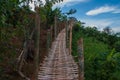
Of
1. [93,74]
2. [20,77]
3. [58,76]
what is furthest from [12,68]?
[93,74]

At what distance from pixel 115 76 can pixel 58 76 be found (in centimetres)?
477

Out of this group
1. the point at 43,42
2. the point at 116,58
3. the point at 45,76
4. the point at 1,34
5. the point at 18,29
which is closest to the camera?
the point at 1,34

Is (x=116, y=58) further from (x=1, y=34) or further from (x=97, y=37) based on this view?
(x=97, y=37)

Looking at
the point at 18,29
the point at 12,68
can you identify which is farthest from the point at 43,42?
the point at 18,29

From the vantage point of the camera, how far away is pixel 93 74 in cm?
1180

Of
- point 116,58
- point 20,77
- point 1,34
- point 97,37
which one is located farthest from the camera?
point 97,37

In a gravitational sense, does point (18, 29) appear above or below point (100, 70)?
above

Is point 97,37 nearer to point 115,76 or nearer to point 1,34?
point 115,76

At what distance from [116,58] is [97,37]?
38.7ft

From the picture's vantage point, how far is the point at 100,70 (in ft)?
38.2

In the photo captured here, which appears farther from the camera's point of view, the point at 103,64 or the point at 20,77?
the point at 103,64

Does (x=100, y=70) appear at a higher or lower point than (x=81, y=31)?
lower

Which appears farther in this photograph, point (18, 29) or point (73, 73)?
point (18, 29)

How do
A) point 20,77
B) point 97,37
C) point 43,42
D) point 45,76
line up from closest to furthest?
point 45,76 < point 20,77 < point 43,42 < point 97,37
